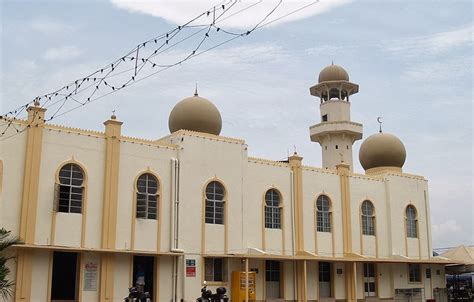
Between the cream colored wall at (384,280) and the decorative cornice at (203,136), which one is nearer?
the decorative cornice at (203,136)

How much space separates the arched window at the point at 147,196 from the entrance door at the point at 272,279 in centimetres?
666

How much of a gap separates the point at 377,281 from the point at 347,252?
2.58m

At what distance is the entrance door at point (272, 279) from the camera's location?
28562 mm

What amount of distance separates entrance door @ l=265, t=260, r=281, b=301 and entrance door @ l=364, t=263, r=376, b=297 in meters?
5.93

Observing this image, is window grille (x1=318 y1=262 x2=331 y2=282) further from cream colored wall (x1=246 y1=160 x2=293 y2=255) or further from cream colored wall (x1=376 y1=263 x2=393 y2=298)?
cream colored wall (x1=376 y1=263 x2=393 y2=298)

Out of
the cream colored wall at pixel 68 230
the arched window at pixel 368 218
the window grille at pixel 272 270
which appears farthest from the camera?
the arched window at pixel 368 218

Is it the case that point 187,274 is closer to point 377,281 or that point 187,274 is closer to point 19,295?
point 19,295

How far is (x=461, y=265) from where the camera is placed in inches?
1422

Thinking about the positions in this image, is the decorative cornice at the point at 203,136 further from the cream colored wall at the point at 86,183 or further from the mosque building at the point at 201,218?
the cream colored wall at the point at 86,183

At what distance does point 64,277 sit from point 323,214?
1394 cm

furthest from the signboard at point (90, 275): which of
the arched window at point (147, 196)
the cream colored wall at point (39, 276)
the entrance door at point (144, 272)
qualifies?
the arched window at point (147, 196)

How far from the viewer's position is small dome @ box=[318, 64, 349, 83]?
40344 millimetres

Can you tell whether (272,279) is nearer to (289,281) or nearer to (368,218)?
(289,281)

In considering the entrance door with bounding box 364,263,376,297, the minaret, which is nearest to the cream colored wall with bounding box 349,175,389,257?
the entrance door with bounding box 364,263,376,297
